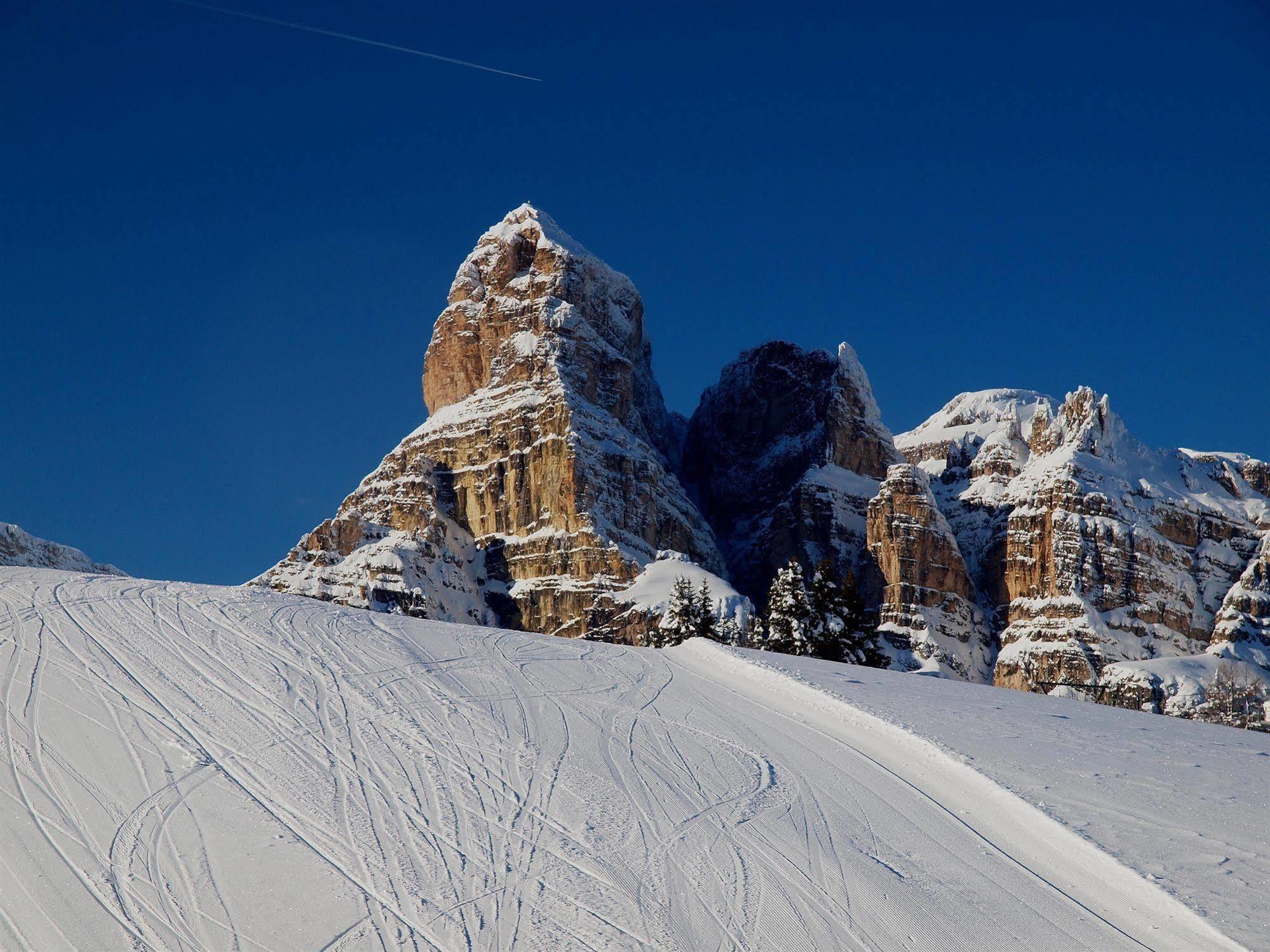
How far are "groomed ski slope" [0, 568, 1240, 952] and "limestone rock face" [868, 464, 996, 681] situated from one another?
100200 mm

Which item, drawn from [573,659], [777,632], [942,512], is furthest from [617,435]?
[573,659]

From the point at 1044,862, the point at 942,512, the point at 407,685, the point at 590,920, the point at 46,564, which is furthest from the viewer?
the point at 942,512

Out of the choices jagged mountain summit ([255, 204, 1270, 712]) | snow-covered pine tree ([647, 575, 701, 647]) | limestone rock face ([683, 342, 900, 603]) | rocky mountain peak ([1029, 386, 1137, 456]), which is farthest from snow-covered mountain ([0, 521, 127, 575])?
rocky mountain peak ([1029, 386, 1137, 456])

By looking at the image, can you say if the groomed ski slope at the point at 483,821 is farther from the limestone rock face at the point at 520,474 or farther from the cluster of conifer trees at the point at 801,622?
the limestone rock face at the point at 520,474

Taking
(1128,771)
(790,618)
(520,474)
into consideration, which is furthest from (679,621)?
(520,474)

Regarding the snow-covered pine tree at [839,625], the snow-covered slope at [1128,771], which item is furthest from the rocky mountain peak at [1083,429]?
the snow-covered slope at [1128,771]

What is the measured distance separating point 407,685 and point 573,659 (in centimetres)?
573

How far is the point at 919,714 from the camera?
908 inches

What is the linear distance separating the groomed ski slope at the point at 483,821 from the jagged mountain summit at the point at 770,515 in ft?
252

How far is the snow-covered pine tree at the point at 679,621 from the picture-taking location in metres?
49.2

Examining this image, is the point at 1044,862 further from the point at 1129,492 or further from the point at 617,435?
the point at 1129,492

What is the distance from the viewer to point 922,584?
12456 centimetres

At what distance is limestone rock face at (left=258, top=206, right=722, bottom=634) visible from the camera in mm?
111688

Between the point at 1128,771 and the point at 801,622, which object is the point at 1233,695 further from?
the point at 1128,771
